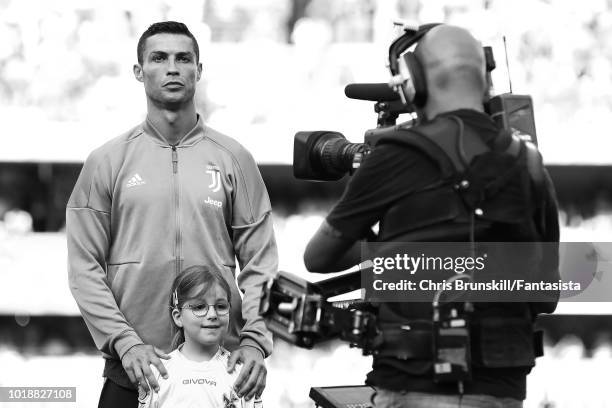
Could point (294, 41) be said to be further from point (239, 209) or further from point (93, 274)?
point (93, 274)

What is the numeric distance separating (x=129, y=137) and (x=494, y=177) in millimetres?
799

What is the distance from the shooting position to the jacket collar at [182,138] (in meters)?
1.83

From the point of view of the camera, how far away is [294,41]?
2789 millimetres

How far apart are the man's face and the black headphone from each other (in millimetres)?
501

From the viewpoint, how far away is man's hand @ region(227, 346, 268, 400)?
5.73ft

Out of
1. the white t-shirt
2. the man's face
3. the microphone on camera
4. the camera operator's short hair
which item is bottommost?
the white t-shirt

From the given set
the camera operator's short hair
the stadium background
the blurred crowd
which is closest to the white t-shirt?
the camera operator's short hair

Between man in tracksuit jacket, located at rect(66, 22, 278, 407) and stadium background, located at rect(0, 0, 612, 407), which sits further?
stadium background, located at rect(0, 0, 612, 407)

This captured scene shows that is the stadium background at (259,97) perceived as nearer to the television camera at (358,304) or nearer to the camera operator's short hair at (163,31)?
the camera operator's short hair at (163,31)

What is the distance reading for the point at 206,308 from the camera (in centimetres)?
180

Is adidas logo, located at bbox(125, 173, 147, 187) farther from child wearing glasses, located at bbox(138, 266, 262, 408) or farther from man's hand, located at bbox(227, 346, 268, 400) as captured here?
man's hand, located at bbox(227, 346, 268, 400)

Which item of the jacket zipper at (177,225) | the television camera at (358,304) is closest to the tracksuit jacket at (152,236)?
the jacket zipper at (177,225)

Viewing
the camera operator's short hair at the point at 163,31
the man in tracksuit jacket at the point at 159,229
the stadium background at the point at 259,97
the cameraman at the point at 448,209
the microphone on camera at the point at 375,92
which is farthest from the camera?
the stadium background at the point at 259,97

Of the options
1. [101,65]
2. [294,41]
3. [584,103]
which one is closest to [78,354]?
[101,65]
